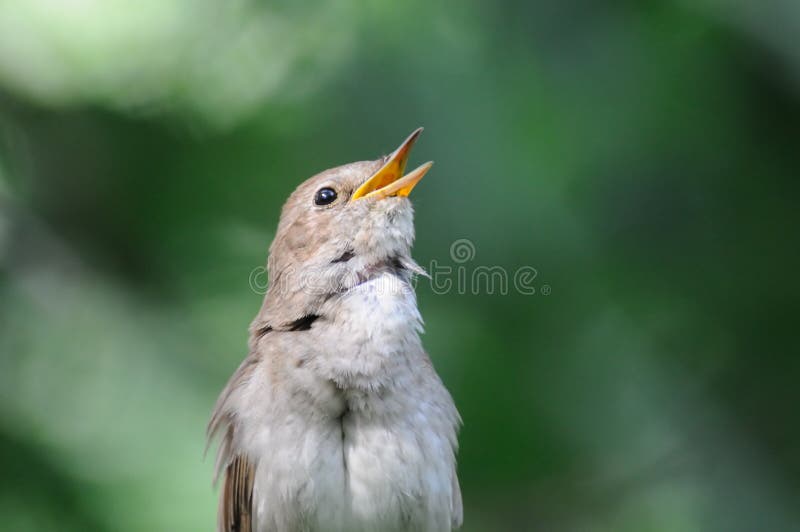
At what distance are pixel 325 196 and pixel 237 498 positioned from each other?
129 centimetres

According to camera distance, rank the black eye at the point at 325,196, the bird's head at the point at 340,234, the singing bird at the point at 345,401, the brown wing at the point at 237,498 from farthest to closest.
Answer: the black eye at the point at 325,196
the bird's head at the point at 340,234
the brown wing at the point at 237,498
the singing bird at the point at 345,401

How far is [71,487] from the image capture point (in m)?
3.68

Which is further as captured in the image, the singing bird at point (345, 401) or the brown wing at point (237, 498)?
the brown wing at point (237, 498)

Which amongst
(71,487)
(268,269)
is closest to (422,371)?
(268,269)

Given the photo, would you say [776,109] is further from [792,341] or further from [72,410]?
[72,410]

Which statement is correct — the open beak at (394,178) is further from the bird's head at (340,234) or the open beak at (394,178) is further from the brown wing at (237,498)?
the brown wing at (237,498)

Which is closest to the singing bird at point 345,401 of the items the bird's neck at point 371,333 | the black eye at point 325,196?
the bird's neck at point 371,333

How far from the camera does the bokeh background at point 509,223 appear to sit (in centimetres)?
400

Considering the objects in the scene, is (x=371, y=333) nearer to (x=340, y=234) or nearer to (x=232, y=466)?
(x=340, y=234)

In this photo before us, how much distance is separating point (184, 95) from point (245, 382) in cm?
123

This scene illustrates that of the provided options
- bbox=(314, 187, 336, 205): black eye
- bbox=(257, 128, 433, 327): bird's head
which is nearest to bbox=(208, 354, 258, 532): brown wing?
bbox=(257, 128, 433, 327): bird's head

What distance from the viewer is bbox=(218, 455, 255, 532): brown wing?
146 inches

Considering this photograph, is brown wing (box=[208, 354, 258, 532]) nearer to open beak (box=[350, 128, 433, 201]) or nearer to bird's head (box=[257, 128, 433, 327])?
bird's head (box=[257, 128, 433, 327])

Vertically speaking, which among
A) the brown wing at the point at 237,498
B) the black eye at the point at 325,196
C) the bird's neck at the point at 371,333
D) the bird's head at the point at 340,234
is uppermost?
the black eye at the point at 325,196
